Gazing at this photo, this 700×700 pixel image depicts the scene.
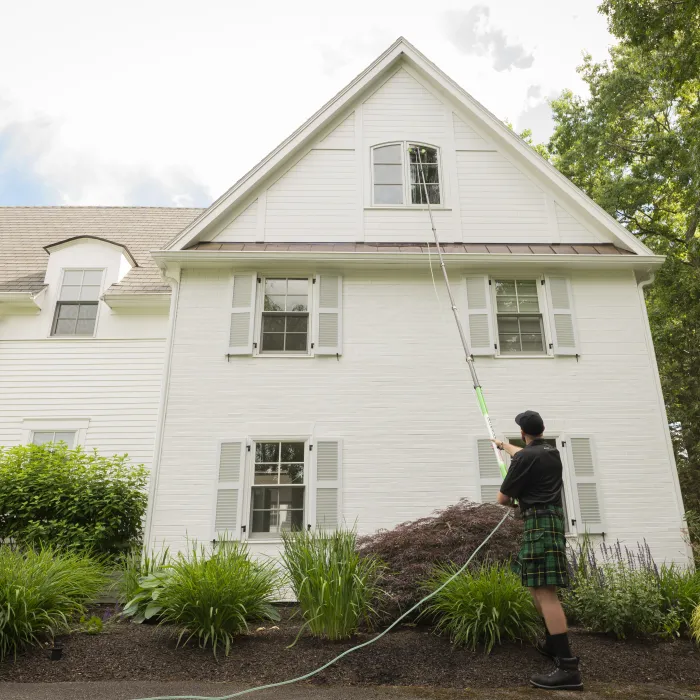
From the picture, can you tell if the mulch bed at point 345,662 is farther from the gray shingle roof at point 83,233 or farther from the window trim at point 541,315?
the gray shingle roof at point 83,233

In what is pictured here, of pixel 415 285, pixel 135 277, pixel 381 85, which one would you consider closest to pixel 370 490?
pixel 415 285

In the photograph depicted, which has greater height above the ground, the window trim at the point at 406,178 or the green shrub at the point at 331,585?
the window trim at the point at 406,178

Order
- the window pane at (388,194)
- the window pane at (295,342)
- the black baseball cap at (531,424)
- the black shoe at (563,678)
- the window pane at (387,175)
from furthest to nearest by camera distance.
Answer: the window pane at (387,175) → the window pane at (388,194) → the window pane at (295,342) → the black baseball cap at (531,424) → the black shoe at (563,678)

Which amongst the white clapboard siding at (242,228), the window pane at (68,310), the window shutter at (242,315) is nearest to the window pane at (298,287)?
the window shutter at (242,315)

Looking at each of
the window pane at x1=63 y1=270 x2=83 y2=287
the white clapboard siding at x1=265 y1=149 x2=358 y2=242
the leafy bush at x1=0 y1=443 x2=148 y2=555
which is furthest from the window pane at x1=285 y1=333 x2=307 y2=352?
the window pane at x1=63 y1=270 x2=83 y2=287

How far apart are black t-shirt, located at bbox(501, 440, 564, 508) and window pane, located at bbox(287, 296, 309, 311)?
18.7ft

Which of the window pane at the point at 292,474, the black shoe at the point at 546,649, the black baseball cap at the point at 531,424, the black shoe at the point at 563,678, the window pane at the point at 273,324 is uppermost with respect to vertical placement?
the window pane at the point at 273,324

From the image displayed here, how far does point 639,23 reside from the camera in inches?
370

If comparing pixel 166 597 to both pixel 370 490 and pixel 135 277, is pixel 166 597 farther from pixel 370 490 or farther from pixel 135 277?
pixel 135 277

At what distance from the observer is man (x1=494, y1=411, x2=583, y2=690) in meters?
4.62

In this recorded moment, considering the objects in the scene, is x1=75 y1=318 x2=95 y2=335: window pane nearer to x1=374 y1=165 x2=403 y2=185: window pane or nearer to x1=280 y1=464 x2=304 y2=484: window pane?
x1=280 y1=464 x2=304 y2=484: window pane

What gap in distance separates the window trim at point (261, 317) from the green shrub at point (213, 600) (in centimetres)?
422

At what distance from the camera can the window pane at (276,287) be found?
1008cm

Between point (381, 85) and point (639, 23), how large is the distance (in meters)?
4.52
